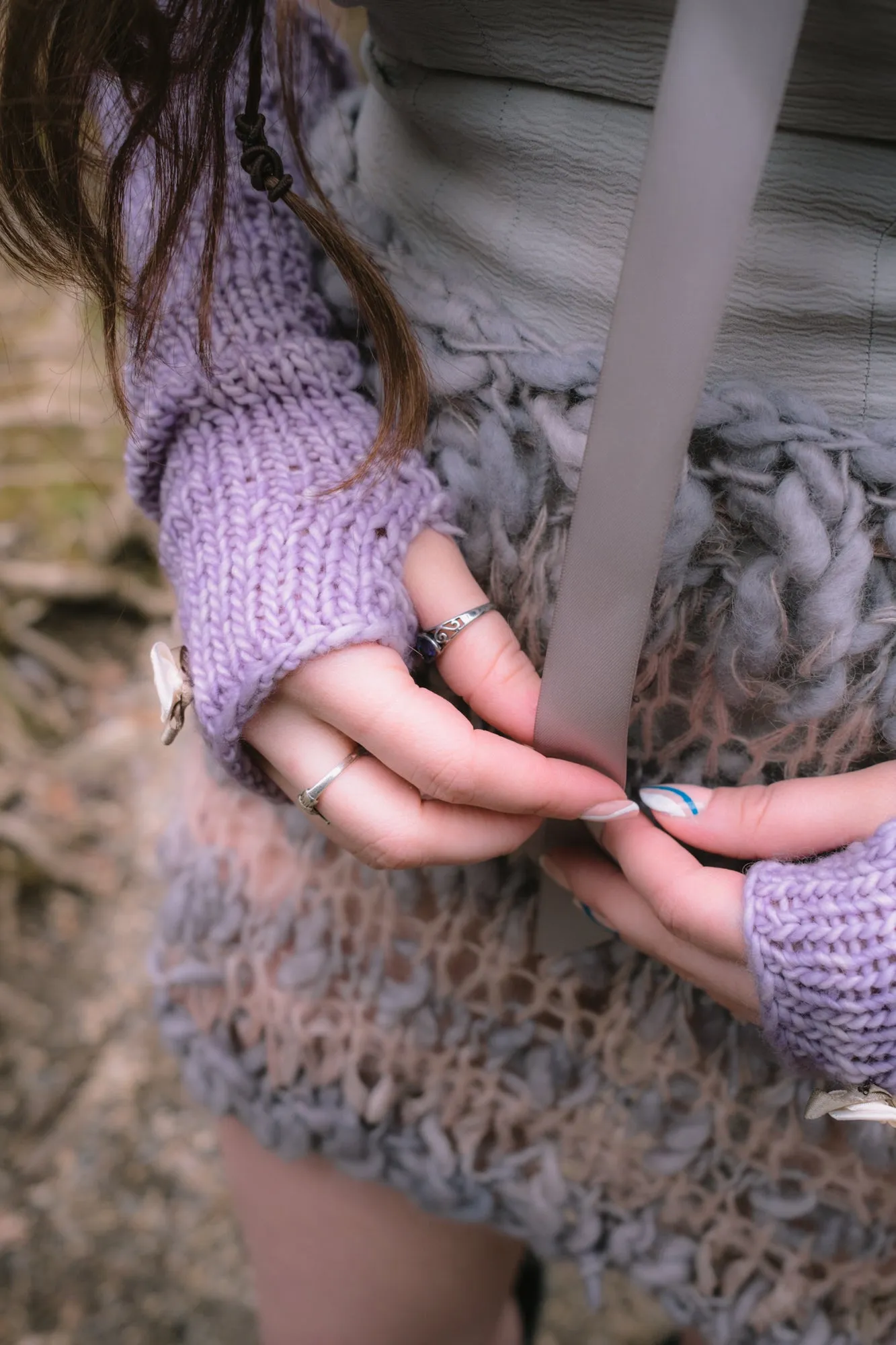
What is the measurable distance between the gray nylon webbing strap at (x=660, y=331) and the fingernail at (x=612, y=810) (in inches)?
1.3

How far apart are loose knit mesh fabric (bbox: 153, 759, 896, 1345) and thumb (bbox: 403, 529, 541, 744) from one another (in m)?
0.16

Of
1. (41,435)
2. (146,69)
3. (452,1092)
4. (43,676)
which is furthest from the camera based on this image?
(41,435)

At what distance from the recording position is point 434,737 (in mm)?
528

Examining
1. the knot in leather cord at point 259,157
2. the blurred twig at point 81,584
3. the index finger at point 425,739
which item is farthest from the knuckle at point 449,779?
the blurred twig at point 81,584

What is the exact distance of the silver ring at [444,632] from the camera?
574 millimetres

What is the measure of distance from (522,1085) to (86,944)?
43.6 inches

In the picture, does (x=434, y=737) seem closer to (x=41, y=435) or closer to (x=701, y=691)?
(x=701, y=691)

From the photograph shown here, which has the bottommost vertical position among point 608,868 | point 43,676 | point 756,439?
point 43,676

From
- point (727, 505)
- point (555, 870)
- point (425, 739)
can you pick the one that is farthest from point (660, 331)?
point (555, 870)

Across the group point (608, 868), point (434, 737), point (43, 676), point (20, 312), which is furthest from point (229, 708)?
point (20, 312)

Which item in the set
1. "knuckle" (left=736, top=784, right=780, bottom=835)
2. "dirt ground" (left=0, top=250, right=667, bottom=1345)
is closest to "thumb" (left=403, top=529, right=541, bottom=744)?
"knuckle" (left=736, top=784, right=780, bottom=835)

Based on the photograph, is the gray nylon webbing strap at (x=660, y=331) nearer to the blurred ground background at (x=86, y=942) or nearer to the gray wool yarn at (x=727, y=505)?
the gray wool yarn at (x=727, y=505)

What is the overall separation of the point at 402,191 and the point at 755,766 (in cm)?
37

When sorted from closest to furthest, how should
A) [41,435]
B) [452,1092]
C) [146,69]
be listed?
[146,69] → [452,1092] → [41,435]
